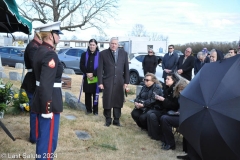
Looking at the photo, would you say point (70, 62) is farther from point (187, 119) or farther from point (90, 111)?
point (187, 119)

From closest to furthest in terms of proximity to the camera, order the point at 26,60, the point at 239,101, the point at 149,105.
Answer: the point at 239,101, the point at 26,60, the point at 149,105

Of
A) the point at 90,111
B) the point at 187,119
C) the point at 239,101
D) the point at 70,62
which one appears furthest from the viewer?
the point at 70,62

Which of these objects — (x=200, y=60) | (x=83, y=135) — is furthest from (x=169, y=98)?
(x=200, y=60)

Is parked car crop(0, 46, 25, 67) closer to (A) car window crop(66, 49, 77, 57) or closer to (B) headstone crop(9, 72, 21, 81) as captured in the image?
(A) car window crop(66, 49, 77, 57)

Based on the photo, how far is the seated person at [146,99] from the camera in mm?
6004

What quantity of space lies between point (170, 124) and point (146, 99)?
0.98 m

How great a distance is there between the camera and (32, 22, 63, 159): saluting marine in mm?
3379

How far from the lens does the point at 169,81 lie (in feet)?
18.3

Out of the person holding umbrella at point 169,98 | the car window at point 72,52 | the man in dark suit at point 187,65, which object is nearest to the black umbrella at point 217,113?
the person holding umbrella at point 169,98

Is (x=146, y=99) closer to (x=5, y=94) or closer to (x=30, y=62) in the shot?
(x=30, y=62)

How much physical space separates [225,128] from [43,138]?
2028 mm

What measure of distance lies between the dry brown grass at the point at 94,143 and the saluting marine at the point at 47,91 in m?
0.96

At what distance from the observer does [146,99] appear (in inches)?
242

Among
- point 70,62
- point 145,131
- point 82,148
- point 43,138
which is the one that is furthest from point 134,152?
point 70,62
